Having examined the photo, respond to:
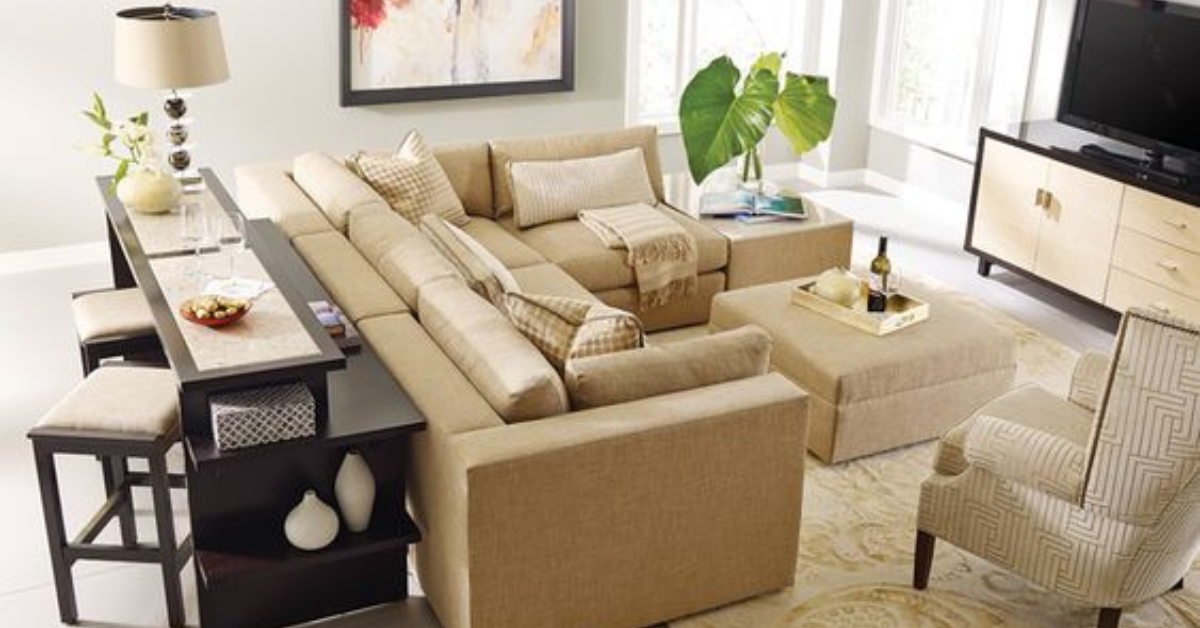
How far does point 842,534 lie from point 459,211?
2202 millimetres

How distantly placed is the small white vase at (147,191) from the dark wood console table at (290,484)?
2.19ft

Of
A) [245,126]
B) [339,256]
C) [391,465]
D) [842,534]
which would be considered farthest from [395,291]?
[245,126]

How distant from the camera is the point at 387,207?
471 cm

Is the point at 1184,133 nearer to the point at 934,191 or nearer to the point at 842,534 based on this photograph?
the point at 934,191

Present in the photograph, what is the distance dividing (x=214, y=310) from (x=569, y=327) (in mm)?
955

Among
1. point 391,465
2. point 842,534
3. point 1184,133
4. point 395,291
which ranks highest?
point 1184,133

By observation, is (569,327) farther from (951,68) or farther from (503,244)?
(951,68)

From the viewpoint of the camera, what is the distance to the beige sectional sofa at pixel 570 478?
3.14 meters

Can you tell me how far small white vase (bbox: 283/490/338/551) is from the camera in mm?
3277

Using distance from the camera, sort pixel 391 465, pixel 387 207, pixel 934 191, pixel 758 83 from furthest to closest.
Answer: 1. pixel 934 191
2. pixel 758 83
3. pixel 387 207
4. pixel 391 465

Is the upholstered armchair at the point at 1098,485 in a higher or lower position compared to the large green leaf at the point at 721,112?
lower

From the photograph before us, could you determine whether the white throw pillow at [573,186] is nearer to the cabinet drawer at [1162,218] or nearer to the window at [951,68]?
the cabinet drawer at [1162,218]

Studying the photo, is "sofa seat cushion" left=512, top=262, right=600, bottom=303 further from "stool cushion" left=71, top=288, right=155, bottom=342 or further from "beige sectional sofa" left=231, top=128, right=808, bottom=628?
"stool cushion" left=71, top=288, right=155, bottom=342

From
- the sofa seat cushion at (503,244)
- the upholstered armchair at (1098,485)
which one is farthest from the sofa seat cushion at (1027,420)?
the sofa seat cushion at (503,244)
